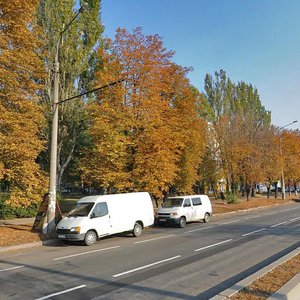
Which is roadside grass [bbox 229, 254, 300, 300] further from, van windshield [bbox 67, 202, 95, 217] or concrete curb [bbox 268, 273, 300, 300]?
van windshield [bbox 67, 202, 95, 217]

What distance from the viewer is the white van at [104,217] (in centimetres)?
1524

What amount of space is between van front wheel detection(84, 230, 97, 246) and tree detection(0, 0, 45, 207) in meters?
3.68

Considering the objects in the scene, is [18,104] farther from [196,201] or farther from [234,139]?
[234,139]

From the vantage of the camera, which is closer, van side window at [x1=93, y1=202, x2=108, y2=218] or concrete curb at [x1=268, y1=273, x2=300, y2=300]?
concrete curb at [x1=268, y1=273, x2=300, y2=300]

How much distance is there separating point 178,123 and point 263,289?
→ 18.2 meters

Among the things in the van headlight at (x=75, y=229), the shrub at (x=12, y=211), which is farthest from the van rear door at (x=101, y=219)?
the shrub at (x=12, y=211)

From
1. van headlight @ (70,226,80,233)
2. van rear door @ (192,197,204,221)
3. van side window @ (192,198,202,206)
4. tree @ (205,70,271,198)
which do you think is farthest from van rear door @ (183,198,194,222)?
tree @ (205,70,271,198)

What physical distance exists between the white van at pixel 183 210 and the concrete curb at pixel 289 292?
1482cm

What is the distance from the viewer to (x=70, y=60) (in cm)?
2941


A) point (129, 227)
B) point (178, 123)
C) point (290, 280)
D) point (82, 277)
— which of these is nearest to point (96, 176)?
point (129, 227)

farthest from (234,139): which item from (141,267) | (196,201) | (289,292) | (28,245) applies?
(289,292)

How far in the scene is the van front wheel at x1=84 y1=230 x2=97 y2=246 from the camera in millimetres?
15183

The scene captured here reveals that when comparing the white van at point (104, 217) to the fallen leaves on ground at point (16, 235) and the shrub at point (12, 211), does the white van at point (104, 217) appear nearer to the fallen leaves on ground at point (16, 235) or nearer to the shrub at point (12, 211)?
the fallen leaves on ground at point (16, 235)

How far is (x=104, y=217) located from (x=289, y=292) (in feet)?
→ 35.3
